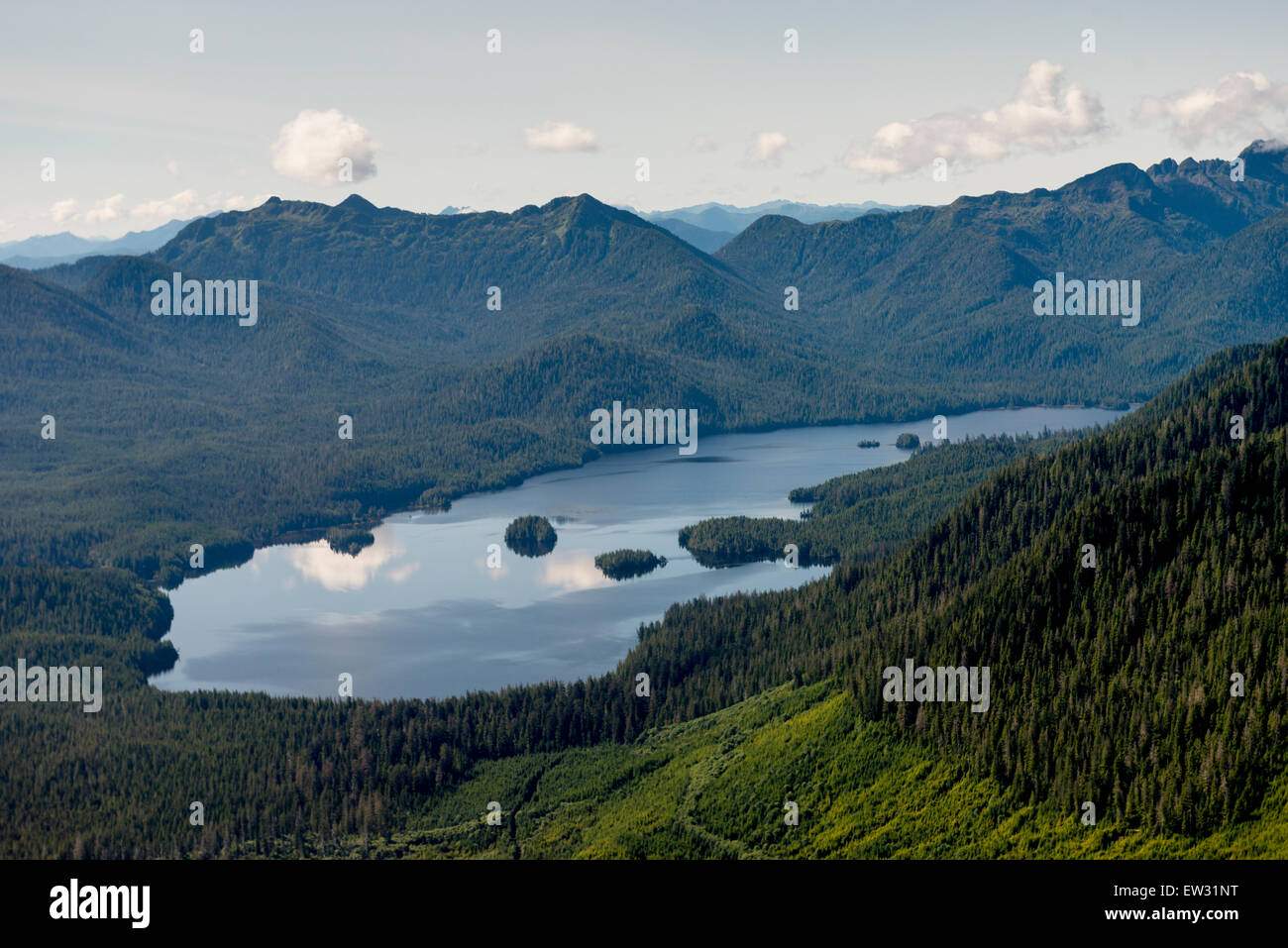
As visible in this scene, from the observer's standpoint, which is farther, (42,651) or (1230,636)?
(42,651)

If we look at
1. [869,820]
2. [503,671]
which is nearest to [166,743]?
[503,671]

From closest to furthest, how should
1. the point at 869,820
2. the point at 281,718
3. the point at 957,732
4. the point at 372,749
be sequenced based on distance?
the point at 869,820
the point at 957,732
the point at 372,749
the point at 281,718

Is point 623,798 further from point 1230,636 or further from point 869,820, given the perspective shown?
point 1230,636

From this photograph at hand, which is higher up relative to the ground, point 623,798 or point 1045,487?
point 1045,487

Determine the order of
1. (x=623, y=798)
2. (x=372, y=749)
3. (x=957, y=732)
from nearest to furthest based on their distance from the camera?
(x=957, y=732) → (x=623, y=798) → (x=372, y=749)

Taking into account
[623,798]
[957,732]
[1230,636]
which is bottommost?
[623,798]

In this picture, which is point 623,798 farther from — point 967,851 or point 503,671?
point 503,671

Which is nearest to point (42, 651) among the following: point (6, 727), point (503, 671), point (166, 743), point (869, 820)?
point (6, 727)
